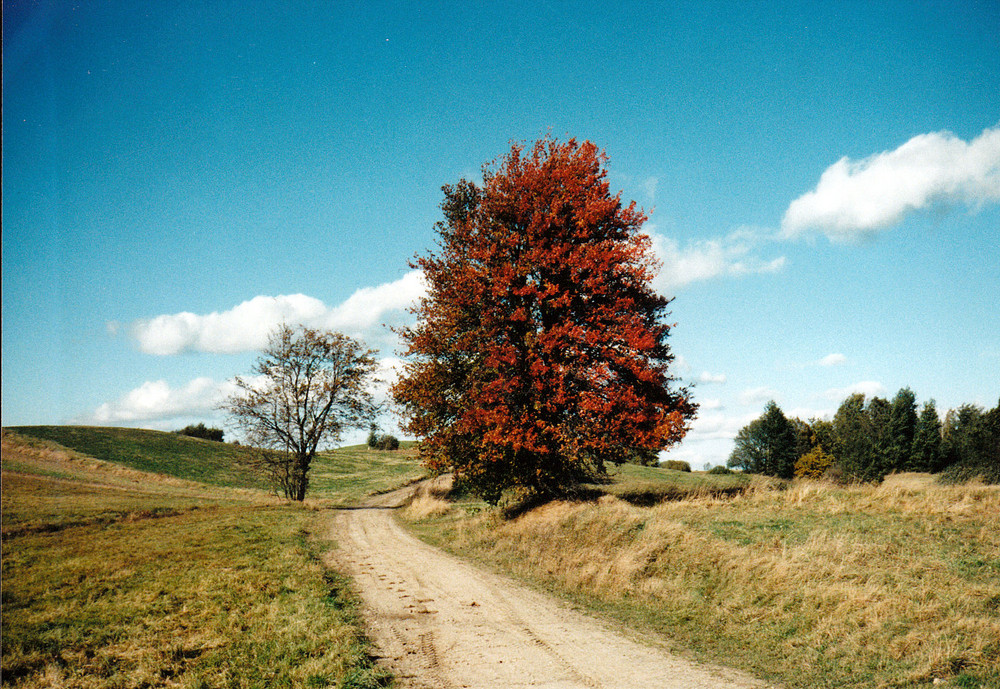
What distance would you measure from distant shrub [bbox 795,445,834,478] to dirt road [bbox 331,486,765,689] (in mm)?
91827

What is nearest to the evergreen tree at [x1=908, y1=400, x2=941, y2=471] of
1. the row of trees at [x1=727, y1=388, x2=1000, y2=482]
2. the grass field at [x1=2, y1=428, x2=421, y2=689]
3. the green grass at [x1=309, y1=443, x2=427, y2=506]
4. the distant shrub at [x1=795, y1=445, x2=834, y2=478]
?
the row of trees at [x1=727, y1=388, x2=1000, y2=482]

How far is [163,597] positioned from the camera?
945 centimetres

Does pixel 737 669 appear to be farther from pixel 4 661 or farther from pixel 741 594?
pixel 4 661

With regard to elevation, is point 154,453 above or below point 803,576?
below

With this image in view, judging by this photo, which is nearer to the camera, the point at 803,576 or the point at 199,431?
the point at 803,576

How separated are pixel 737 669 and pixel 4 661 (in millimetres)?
9874

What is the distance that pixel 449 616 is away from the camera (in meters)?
8.57

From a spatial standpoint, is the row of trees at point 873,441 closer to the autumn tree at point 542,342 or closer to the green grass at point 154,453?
the autumn tree at point 542,342

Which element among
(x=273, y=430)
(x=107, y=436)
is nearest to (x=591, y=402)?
(x=273, y=430)

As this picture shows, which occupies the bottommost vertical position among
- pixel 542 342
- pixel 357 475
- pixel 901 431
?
pixel 357 475

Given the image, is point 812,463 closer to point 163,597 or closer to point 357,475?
point 357,475

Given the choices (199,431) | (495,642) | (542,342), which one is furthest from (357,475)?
(495,642)

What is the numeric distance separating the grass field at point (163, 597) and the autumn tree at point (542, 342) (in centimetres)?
632

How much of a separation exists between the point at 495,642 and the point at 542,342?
9.71 m
